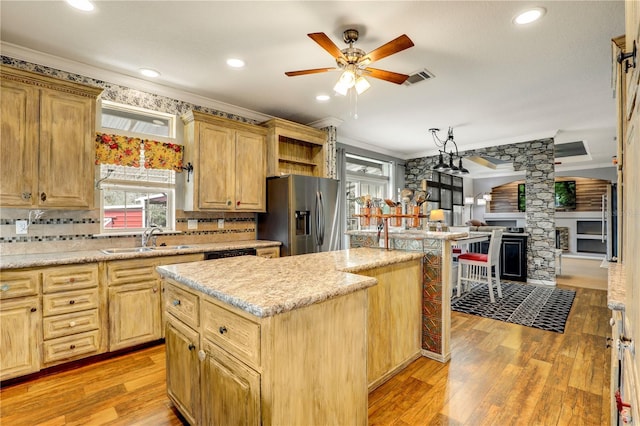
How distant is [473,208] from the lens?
10961mm

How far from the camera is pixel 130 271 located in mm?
2785

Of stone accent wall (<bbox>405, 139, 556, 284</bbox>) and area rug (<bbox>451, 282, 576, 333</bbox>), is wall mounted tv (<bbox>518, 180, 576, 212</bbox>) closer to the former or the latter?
stone accent wall (<bbox>405, 139, 556, 284</bbox>)

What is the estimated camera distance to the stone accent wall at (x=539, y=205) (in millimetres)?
5395

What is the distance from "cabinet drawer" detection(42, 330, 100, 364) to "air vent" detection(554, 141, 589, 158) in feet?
26.2

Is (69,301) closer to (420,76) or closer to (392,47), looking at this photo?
(392,47)

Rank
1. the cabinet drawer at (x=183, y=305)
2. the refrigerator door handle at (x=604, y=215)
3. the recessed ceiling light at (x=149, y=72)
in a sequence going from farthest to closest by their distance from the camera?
the refrigerator door handle at (x=604, y=215)
the recessed ceiling light at (x=149, y=72)
the cabinet drawer at (x=183, y=305)

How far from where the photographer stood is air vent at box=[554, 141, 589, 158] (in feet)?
20.7

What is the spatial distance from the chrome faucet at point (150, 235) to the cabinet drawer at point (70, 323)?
87cm

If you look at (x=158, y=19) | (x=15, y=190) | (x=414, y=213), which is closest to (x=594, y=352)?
(x=414, y=213)

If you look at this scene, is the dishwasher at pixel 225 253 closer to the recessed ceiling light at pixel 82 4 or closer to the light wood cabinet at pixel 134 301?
the light wood cabinet at pixel 134 301

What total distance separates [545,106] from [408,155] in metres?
3.27

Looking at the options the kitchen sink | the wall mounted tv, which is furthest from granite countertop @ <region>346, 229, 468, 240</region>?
the wall mounted tv

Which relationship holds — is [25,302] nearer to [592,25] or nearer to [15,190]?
[15,190]

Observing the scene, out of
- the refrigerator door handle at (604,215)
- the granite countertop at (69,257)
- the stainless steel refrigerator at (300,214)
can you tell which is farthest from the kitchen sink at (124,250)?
the refrigerator door handle at (604,215)
